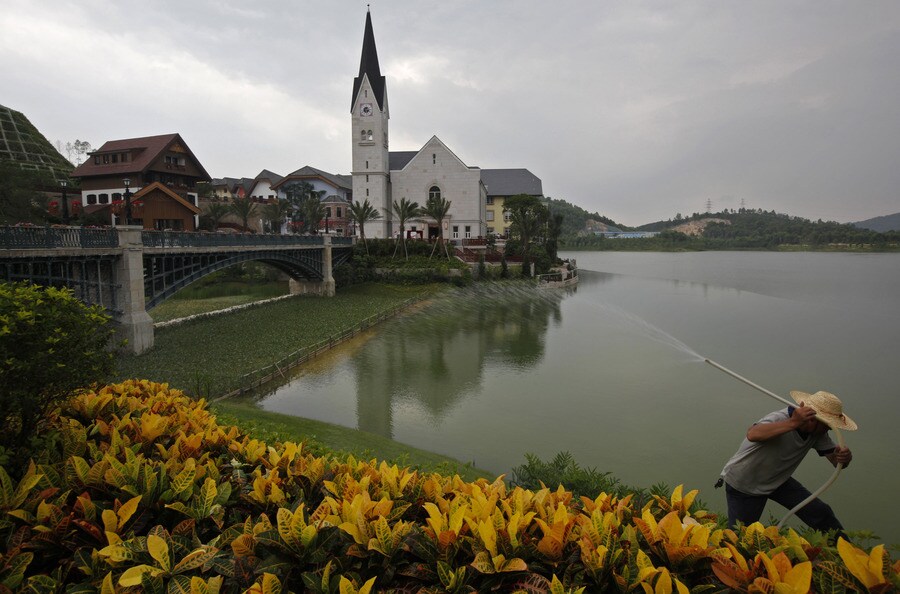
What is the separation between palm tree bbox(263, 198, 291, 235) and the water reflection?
110 ft

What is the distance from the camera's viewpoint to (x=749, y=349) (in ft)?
83.4

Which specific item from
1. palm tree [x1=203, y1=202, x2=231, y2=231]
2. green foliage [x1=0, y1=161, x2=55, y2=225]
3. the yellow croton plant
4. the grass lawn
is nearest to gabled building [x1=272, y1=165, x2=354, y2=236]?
palm tree [x1=203, y1=202, x2=231, y2=231]

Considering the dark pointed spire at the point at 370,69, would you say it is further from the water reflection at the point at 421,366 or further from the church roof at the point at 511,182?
the water reflection at the point at 421,366

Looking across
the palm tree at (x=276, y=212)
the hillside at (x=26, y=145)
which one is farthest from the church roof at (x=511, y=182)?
the hillside at (x=26, y=145)

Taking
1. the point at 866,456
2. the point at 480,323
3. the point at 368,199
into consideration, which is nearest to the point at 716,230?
the point at 368,199

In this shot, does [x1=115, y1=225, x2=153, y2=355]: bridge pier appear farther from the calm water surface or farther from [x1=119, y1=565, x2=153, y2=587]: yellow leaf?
[x1=119, y1=565, x2=153, y2=587]: yellow leaf

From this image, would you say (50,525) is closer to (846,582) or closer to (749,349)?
(846,582)

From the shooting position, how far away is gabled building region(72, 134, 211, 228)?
164 ft

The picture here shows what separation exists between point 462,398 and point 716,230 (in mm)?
199283

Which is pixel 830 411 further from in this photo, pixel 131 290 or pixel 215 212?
pixel 215 212

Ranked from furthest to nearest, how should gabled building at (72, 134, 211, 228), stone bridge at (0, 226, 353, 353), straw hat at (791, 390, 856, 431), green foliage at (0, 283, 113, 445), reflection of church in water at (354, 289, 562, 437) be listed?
gabled building at (72, 134, 211, 228), stone bridge at (0, 226, 353, 353), reflection of church in water at (354, 289, 562, 437), straw hat at (791, 390, 856, 431), green foliage at (0, 283, 113, 445)

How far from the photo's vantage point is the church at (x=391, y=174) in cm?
6412

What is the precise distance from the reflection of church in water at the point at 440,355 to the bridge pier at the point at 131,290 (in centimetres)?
944

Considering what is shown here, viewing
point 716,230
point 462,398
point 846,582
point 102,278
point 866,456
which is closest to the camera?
point 846,582
